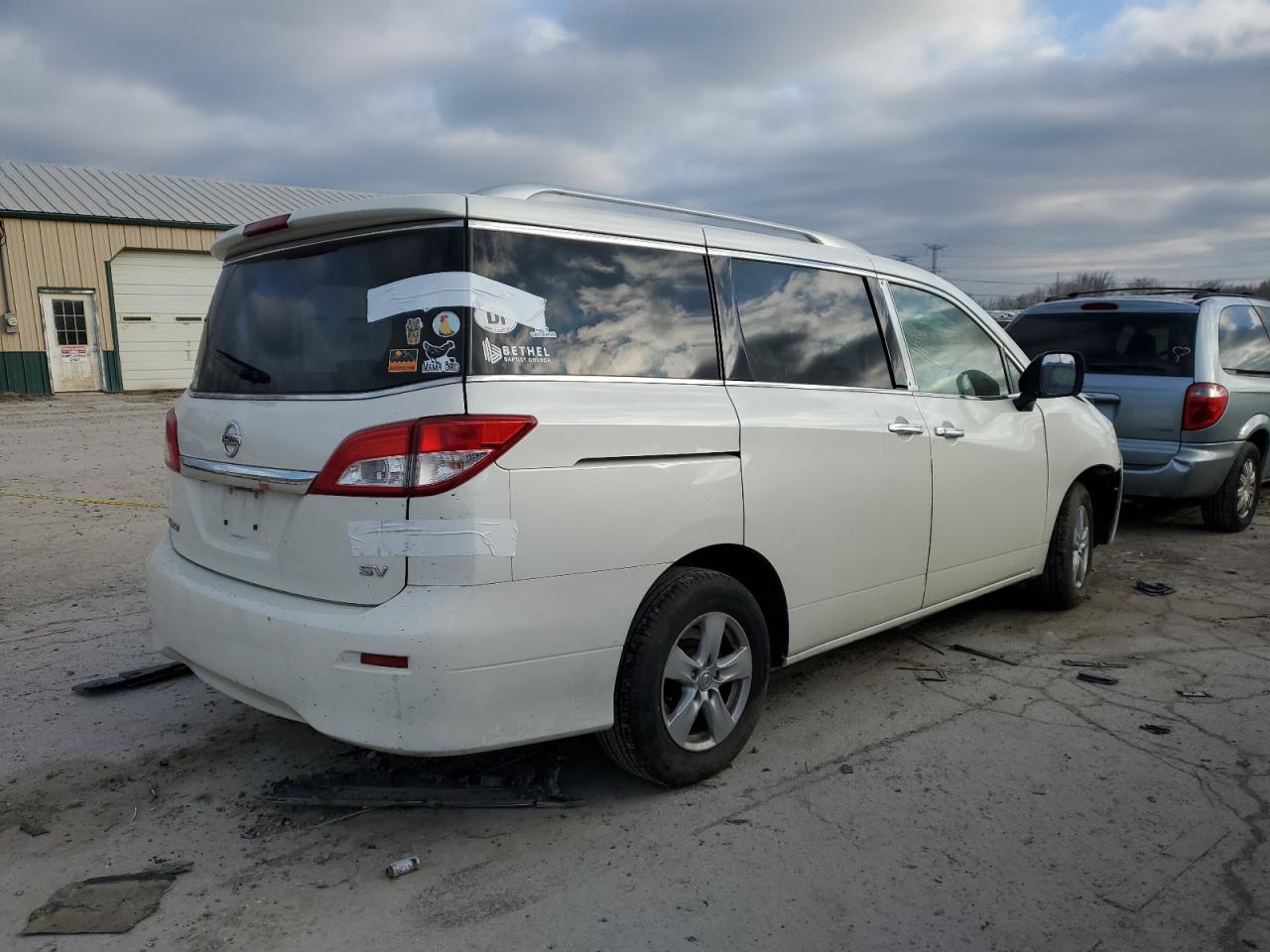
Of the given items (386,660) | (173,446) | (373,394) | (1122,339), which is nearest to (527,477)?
Answer: (373,394)

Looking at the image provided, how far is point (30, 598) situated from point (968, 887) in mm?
5536

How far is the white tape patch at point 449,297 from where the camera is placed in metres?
2.91

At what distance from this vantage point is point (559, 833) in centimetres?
321

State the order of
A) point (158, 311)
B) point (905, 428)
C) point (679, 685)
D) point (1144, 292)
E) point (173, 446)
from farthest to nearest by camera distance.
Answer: point (158, 311) < point (1144, 292) < point (905, 428) < point (173, 446) < point (679, 685)

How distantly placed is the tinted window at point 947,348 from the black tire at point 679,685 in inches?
63.0

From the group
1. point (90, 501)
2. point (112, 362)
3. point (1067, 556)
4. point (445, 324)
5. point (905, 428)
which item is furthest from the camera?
point (112, 362)

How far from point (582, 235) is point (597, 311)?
0.26 meters

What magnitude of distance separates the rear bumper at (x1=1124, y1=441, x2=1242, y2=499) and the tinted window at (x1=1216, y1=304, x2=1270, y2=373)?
69 cm

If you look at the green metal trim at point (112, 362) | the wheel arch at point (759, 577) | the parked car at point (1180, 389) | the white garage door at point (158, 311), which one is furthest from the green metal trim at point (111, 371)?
the wheel arch at point (759, 577)

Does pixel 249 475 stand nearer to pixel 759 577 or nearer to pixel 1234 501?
pixel 759 577

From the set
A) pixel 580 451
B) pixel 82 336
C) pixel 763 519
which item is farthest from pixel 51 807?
pixel 82 336

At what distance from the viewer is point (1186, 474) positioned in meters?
7.41

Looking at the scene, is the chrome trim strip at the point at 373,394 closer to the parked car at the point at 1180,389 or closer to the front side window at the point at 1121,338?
the parked car at the point at 1180,389

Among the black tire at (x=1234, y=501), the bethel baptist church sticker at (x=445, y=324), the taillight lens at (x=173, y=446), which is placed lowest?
the black tire at (x=1234, y=501)
